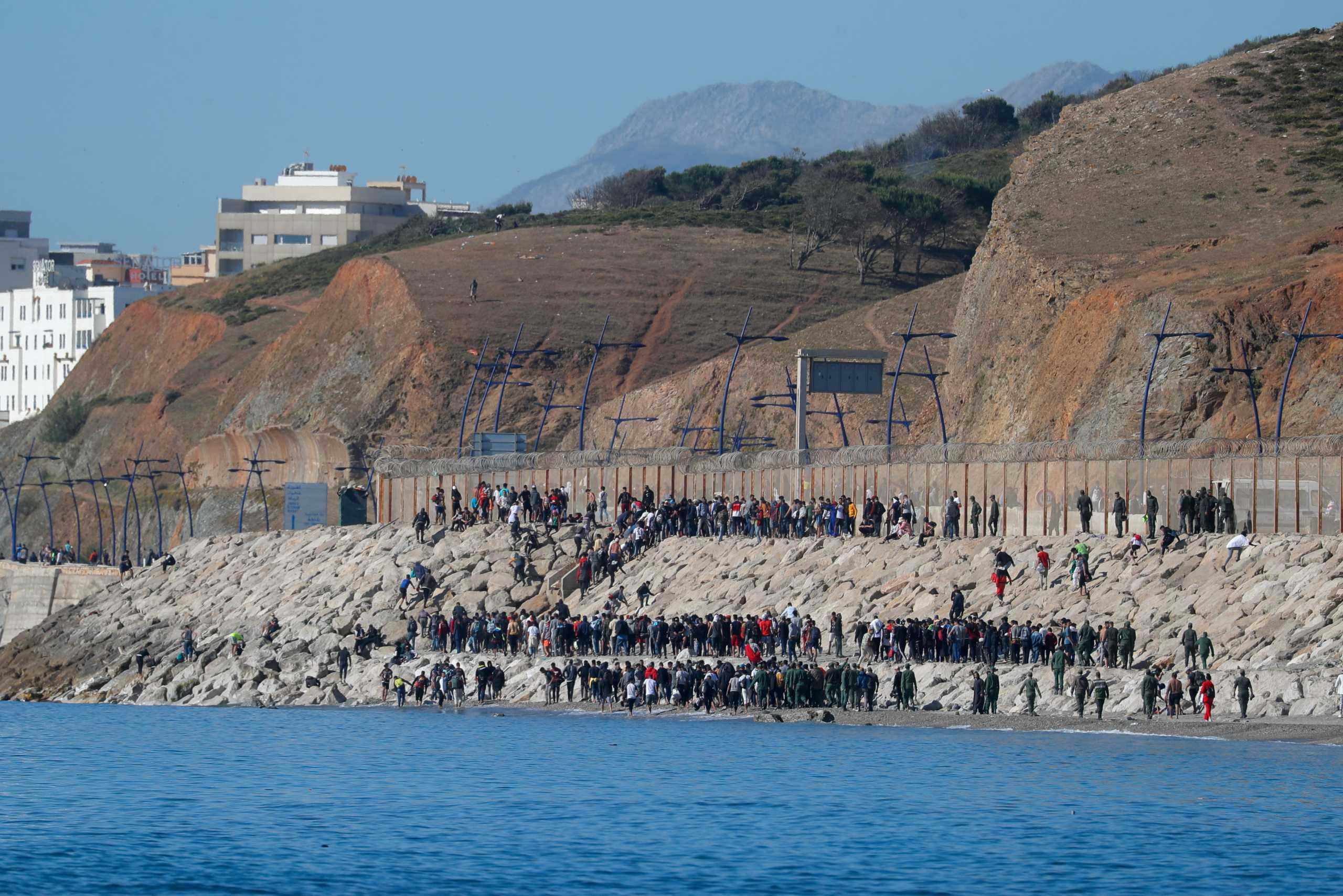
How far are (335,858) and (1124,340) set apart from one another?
42743 millimetres

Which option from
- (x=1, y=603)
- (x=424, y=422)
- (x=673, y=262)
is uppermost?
(x=673, y=262)

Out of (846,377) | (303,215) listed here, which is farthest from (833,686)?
(303,215)

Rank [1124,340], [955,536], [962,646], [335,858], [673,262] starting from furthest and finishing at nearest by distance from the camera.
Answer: [673,262] → [1124,340] → [955,536] → [962,646] → [335,858]

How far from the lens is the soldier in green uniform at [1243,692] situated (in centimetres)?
3419

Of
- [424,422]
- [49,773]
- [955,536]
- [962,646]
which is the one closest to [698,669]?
[962,646]

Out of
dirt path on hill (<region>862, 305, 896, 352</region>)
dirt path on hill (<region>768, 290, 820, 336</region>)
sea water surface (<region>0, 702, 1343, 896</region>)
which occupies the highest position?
dirt path on hill (<region>768, 290, 820, 336</region>)

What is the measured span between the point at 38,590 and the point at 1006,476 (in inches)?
1858

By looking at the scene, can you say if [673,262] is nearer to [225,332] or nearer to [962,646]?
[225,332]

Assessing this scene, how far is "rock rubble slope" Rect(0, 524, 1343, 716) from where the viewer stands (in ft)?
123

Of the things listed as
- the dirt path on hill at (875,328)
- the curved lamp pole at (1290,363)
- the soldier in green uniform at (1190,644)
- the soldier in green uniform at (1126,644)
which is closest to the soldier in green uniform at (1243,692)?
the soldier in green uniform at (1190,644)

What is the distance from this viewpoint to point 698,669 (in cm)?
4216

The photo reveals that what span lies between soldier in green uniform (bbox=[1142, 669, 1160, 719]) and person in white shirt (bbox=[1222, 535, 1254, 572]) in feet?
18.3

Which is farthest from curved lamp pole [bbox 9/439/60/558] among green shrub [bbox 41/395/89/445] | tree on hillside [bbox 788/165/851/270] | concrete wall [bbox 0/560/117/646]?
tree on hillside [bbox 788/165/851/270]

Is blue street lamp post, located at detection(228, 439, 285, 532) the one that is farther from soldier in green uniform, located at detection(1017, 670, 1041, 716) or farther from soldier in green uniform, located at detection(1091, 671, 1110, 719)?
soldier in green uniform, located at detection(1091, 671, 1110, 719)
